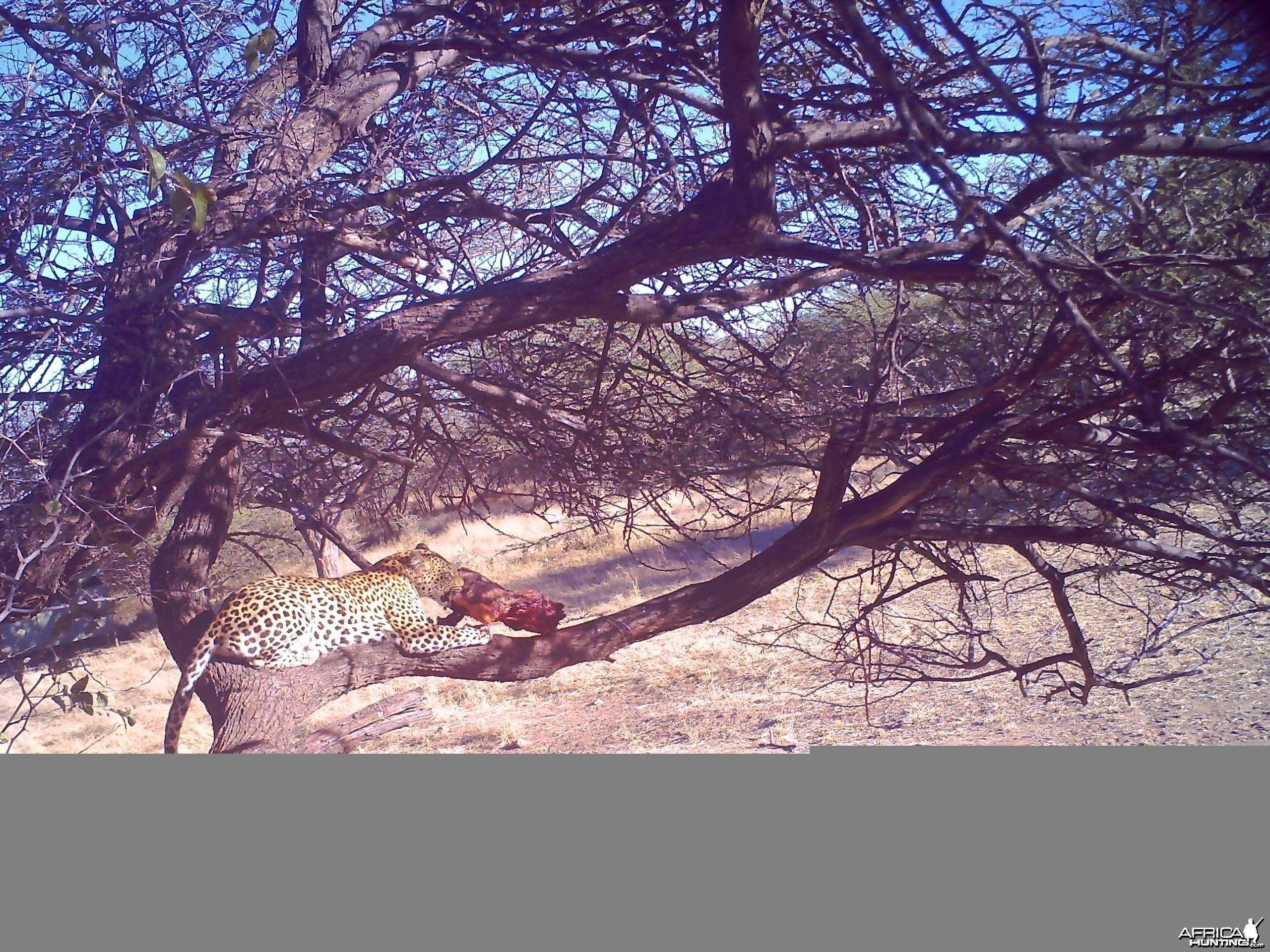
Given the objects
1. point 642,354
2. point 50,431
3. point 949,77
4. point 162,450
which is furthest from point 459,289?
point 949,77

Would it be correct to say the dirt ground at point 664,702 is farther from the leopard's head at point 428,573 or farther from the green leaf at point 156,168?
the green leaf at point 156,168

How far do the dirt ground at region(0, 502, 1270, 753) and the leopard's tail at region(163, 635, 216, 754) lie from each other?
3.9 inches

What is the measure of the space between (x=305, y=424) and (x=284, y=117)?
3.72 feet

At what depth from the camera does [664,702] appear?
159 inches

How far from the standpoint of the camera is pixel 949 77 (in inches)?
121

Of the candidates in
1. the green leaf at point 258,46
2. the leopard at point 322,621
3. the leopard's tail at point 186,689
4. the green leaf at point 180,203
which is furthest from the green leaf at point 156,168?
the leopard's tail at point 186,689

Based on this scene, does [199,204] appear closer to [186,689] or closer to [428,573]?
[428,573]

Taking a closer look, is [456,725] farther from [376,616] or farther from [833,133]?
[833,133]

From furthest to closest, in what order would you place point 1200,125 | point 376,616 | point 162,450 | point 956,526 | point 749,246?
1. point 376,616
2. point 956,526
3. point 162,450
4. point 749,246
5. point 1200,125

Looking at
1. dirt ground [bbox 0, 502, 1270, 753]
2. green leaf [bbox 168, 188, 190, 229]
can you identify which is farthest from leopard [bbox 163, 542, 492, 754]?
green leaf [bbox 168, 188, 190, 229]

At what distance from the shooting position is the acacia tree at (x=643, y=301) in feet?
9.93

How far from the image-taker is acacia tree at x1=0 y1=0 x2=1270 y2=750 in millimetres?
3027

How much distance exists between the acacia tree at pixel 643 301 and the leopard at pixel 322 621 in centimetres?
8

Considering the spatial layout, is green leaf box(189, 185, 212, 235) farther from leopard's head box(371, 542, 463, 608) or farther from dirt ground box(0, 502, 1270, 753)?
dirt ground box(0, 502, 1270, 753)
